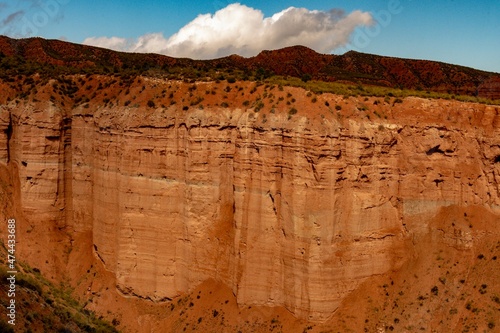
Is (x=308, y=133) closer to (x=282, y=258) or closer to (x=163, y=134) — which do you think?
(x=282, y=258)

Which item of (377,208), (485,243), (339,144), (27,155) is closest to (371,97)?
(339,144)

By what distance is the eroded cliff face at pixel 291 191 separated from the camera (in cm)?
2384

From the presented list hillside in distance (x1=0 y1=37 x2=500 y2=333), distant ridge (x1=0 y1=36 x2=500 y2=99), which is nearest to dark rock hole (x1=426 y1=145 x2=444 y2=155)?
hillside in distance (x1=0 y1=37 x2=500 y2=333)

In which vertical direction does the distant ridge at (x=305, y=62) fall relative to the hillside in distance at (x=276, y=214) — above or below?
above

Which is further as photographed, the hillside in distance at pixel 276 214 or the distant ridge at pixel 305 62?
the distant ridge at pixel 305 62

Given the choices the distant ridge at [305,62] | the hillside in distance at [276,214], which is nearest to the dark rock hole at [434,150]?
the hillside in distance at [276,214]

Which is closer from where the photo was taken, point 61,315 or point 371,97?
point 61,315

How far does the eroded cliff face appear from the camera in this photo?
2384 cm

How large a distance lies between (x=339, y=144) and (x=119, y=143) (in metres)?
14.3

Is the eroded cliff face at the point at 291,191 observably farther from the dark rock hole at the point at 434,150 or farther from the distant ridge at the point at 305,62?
the distant ridge at the point at 305,62

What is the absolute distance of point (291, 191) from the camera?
24094 mm

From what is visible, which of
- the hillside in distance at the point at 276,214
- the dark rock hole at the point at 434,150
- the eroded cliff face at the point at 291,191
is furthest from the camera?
the dark rock hole at the point at 434,150

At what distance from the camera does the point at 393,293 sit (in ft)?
79.4

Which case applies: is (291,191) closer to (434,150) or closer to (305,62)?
(434,150)
